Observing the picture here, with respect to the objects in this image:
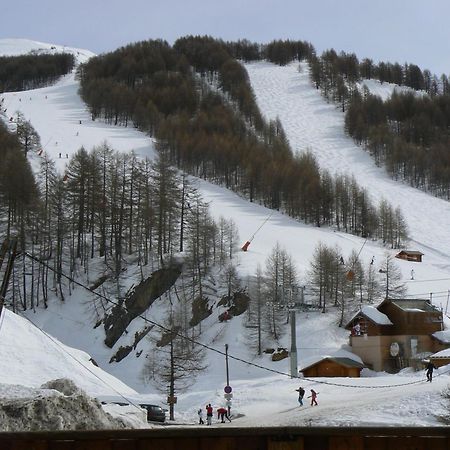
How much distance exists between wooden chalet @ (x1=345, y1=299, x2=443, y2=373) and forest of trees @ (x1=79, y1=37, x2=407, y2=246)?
89.1 ft

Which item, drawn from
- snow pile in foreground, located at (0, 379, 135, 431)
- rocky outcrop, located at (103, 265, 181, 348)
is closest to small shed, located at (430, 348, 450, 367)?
rocky outcrop, located at (103, 265, 181, 348)

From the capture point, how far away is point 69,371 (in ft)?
114

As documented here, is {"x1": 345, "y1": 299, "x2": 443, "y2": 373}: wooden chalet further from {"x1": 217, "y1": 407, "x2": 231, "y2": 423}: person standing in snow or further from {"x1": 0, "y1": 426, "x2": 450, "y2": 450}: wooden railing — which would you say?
{"x1": 0, "y1": 426, "x2": 450, "y2": 450}: wooden railing

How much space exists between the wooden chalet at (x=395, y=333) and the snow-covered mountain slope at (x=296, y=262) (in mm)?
2143

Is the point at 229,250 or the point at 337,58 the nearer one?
the point at 229,250

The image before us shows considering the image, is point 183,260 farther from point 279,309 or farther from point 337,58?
point 337,58

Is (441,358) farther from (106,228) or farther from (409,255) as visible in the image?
(106,228)

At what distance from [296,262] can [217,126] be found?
78.3 metres

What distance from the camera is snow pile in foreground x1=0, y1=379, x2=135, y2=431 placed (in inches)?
675

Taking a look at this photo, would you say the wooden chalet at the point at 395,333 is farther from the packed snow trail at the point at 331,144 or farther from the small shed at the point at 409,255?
the packed snow trail at the point at 331,144

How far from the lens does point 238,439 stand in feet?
19.3

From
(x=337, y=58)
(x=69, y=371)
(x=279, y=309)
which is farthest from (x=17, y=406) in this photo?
(x=337, y=58)

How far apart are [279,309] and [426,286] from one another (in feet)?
53.6

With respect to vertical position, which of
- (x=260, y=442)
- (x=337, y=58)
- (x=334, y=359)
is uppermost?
(x=337, y=58)
